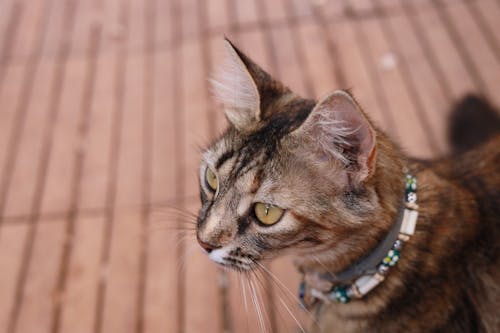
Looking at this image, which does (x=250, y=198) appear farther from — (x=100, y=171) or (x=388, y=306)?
(x=100, y=171)

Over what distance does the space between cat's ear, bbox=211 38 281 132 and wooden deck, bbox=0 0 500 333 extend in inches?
32.3

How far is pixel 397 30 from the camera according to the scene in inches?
114

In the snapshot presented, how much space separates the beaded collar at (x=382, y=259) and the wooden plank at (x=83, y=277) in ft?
3.66

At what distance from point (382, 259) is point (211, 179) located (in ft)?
1.59

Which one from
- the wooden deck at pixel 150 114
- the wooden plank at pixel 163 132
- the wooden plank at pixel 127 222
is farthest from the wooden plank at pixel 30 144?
the wooden plank at pixel 163 132

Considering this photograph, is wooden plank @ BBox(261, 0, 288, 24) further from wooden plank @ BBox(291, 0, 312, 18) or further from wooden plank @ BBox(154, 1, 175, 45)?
wooden plank @ BBox(154, 1, 175, 45)

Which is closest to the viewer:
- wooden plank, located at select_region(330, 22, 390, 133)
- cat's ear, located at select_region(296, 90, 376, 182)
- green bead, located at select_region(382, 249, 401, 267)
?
cat's ear, located at select_region(296, 90, 376, 182)

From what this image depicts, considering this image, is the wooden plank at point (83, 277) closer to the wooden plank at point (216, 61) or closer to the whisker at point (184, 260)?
the whisker at point (184, 260)

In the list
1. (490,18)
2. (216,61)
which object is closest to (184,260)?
(216,61)

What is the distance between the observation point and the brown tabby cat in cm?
125

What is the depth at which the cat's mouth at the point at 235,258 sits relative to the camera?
1306mm

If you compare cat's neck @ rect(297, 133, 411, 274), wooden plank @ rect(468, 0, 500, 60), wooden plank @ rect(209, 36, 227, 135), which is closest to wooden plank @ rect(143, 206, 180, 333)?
wooden plank @ rect(209, 36, 227, 135)

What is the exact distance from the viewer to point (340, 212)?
1.25m

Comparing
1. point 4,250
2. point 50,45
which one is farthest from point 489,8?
point 4,250
